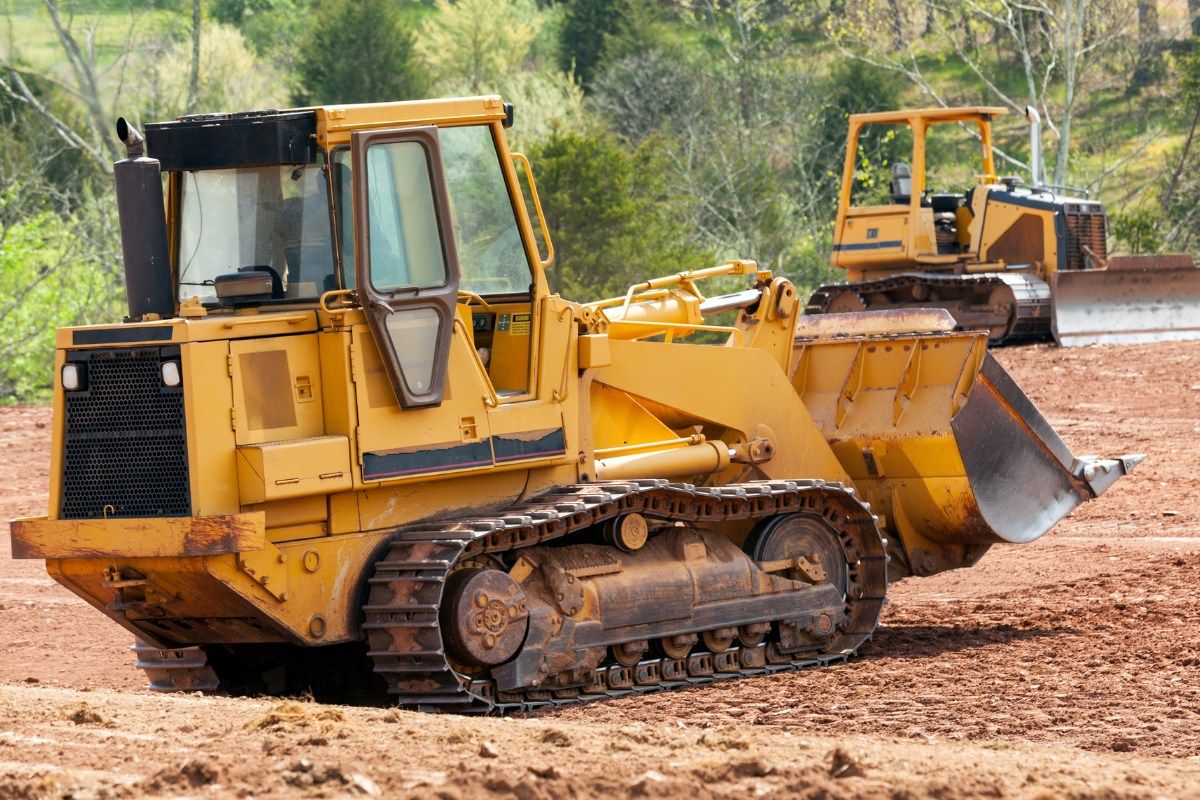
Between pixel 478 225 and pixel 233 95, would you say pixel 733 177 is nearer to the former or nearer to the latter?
pixel 233 95

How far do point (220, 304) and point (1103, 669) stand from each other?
4.72 meters

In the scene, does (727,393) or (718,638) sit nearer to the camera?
(718,638)

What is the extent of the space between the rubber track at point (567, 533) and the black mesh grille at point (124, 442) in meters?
1.07

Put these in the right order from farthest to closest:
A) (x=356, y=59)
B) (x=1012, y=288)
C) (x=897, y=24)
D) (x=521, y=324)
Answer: (x=356, y=59), (x=897, y=24), (x=1012, y=288), (x=521, y=324)

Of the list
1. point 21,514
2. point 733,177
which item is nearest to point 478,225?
point 21,514

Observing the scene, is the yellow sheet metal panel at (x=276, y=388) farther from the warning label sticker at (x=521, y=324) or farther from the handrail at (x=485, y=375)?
the warning label sticker at (x=521, y=324)

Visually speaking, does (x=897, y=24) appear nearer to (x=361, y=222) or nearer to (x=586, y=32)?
(x=586, y=32)

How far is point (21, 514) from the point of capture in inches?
661

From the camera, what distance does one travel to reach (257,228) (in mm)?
8648

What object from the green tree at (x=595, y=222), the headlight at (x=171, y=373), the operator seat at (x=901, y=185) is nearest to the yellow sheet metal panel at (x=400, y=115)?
the headlight at (x=171, y=373)

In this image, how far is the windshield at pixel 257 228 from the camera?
27.7 ft

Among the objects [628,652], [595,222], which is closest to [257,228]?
[628,652]

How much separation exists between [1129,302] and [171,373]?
59.1ft

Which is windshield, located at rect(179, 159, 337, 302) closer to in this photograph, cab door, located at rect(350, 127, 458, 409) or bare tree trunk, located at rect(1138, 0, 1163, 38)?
cab door, located at rect(350, 127, 458, 409)
